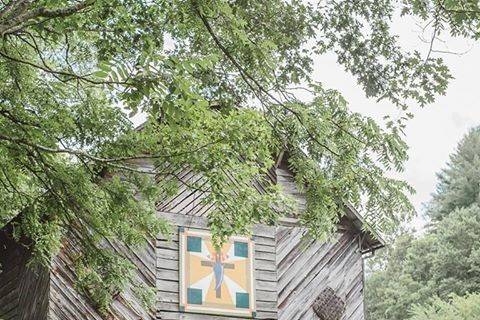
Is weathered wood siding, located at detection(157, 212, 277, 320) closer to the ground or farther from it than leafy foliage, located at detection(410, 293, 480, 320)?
closer to the ground

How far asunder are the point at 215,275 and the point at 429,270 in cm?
2613

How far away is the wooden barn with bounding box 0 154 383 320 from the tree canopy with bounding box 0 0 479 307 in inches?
133

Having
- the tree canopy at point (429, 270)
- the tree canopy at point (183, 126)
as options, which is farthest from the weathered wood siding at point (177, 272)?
the tree canopy at point (429, 270)

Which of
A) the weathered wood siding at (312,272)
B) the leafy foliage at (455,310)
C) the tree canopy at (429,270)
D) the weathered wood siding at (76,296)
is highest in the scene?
the tree canopy at (429,270)

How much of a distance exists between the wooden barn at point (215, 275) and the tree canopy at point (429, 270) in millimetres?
17938

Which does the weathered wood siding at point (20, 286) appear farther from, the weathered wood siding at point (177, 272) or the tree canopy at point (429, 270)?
the tree canopy at point (429, 270)

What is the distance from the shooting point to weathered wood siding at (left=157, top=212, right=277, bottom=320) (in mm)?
13625

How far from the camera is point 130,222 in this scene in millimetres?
9500

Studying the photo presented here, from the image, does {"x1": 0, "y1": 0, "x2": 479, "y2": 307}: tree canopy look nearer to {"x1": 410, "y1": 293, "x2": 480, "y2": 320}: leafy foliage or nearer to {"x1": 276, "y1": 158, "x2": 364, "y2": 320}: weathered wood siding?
{"x1": 276, "y1": 158, "x2": 364, "y2": 320}: weathered wood siding

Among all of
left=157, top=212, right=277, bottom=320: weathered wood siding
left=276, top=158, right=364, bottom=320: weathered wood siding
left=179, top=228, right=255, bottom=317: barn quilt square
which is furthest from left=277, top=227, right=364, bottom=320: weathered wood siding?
left=179, top=228, right=255, bottom=317: barn quilt square

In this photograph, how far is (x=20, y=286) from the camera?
559 inches

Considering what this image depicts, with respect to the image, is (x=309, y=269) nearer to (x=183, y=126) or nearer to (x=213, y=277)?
(x=213, y=277)

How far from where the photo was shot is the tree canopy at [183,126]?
24.5 ft

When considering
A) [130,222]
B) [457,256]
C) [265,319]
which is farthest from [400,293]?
[130,222]
